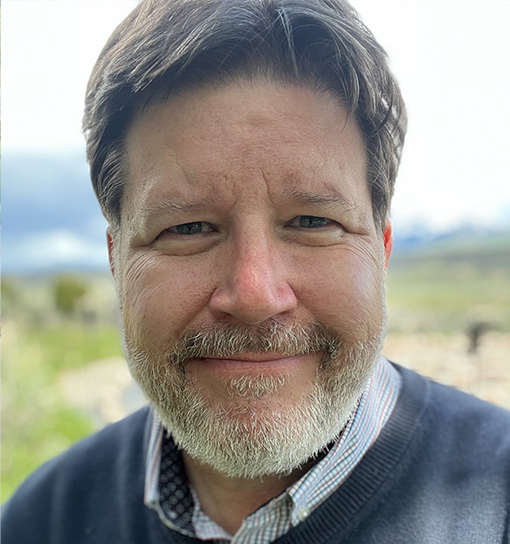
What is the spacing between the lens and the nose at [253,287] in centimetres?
98

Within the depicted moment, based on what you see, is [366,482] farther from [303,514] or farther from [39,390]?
[39,390]

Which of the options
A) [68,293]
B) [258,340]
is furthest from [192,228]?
[68,293]

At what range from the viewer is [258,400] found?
3.43ft

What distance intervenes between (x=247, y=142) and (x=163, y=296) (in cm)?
39

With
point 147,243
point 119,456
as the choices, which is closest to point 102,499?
point 119,456

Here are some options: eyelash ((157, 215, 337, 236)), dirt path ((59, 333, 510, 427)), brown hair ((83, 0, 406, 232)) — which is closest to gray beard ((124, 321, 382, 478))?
eyelash ((157, 215, 337, 236))

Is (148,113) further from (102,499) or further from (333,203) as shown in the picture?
(102,499)

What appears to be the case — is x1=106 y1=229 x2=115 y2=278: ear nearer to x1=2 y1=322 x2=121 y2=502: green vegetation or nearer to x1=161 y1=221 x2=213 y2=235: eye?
x1=161 y1=221 x2=213 y2=235: eye

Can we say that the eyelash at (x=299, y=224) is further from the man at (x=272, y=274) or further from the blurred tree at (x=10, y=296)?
the blurred tree at (x=10, y=296)

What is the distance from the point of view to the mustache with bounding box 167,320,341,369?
1.03 meters

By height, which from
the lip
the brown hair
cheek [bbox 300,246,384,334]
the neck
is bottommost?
the neck

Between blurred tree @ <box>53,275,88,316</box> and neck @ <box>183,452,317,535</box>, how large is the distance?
330 cm

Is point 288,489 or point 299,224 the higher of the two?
point 299,224

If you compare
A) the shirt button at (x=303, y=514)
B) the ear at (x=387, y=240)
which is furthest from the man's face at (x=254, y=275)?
the ear at (x=387, y=240)
